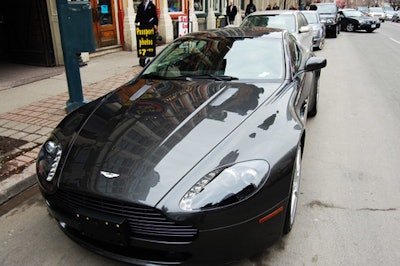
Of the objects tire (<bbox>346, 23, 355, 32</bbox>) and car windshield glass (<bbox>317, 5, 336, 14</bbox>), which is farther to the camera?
tire (<bbox>346, 23, 355, 32</bbox>)

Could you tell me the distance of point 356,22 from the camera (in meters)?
22.0

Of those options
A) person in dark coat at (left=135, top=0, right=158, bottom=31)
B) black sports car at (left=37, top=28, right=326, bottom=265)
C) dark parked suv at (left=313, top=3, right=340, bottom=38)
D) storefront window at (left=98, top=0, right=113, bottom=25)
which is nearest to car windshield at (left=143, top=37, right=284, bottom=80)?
black sports car at (left=37, top=28, right=326, bottom=265)

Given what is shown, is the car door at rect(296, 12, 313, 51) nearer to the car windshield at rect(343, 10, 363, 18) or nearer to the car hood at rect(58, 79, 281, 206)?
the car hood at rect(58, 79, 281, 206)

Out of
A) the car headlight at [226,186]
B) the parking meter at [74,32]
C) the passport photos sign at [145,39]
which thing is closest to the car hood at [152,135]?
the car headlight at [226,186]

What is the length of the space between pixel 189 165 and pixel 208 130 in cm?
43

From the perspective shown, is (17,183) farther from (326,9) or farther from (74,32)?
(326,9)

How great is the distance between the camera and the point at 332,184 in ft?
11.6

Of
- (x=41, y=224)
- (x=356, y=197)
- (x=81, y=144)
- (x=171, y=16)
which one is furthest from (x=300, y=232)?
(x=171, y=16)

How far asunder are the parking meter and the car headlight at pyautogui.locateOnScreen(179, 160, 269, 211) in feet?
12.1

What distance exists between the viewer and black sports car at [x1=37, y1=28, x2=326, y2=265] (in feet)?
6.67

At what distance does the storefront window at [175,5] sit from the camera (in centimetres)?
1491

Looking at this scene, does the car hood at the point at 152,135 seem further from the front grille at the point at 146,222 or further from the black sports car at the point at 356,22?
the black sports car at the point at 356,22

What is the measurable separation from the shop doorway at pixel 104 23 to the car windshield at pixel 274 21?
13.9 feet

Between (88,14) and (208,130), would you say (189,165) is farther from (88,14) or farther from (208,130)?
(88,14)
